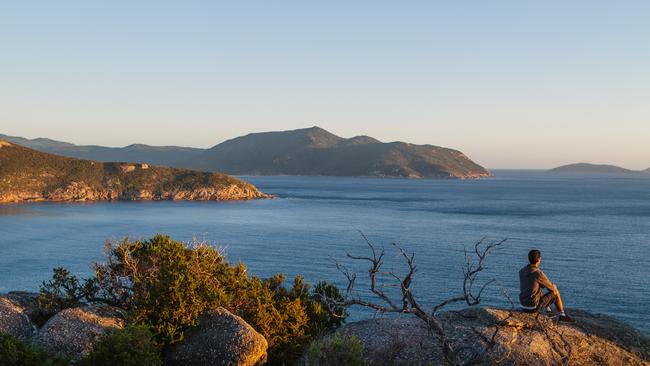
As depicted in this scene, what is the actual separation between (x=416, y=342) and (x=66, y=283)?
16.5 m

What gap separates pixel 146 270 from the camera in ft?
76.9

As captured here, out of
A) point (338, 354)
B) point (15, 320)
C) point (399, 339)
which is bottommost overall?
point (15, 320)

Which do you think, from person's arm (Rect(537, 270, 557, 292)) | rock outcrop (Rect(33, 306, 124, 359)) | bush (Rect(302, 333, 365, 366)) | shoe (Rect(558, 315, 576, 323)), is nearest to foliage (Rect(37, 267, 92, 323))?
rock outcrop (Rect(33, 306, 124, 359))

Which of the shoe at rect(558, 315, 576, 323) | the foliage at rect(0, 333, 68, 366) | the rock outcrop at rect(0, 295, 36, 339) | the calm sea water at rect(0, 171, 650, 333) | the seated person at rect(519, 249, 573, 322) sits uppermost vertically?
the seated person at rect(519, 249, 573, 322)

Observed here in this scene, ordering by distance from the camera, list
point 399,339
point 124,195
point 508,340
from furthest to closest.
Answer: point 124,195 < point 399,339 < point 508,340

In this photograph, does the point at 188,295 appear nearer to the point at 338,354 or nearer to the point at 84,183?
the point at 338,354

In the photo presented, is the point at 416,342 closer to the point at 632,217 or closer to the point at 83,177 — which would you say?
the point at 632,217

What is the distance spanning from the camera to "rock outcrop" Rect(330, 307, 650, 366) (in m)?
17.2

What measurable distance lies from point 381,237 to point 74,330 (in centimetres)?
7738

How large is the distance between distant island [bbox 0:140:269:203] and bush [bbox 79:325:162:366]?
16045 cm

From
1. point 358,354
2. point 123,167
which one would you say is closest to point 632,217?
point 358,354

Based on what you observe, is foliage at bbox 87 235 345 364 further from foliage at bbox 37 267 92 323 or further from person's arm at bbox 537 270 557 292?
person's arm at bbox 537 270 557 292

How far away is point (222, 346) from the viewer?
60.5 feet

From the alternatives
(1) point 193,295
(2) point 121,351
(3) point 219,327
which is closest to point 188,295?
(1) point 193,295
